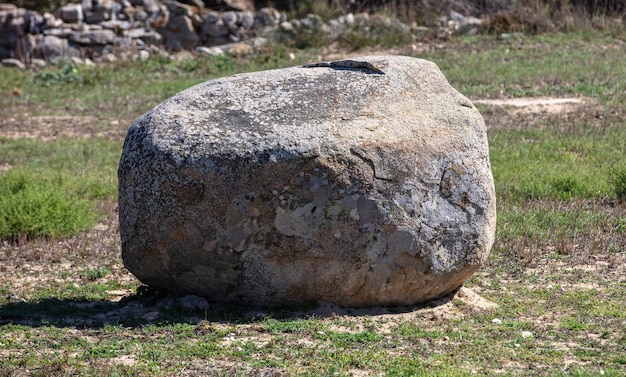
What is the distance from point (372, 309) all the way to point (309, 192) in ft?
3.30

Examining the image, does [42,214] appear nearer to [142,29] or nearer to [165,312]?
[165,312]

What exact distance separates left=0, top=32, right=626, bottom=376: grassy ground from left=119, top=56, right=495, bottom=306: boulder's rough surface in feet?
0.86

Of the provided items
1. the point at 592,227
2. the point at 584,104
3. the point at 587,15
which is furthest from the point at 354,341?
the point at 587,15

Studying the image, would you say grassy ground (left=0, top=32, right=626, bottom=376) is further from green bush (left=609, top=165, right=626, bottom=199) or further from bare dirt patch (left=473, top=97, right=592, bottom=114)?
bare dirt patch (left=473, top=97, right=592, bottom=114)

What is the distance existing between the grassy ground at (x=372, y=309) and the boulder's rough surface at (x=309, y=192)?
0.86 feet

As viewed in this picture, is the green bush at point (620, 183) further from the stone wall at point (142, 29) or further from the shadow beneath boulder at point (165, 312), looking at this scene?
the stone wall at point (142, 29)

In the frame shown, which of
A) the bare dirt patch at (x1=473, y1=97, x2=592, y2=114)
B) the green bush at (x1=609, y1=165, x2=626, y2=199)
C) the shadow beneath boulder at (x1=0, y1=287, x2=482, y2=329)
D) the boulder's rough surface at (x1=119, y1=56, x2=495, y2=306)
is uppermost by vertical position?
the boulder's rough surface at (x1=119, y1=56, x2=495, y2=306)

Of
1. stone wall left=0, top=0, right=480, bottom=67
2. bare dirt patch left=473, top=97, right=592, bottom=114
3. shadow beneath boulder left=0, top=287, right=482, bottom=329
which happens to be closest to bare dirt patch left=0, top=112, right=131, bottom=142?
stone wall left=0, top=0, right=480, bottom=67

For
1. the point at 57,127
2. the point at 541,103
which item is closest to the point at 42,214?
the point at 57,127

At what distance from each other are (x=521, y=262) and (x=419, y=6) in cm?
1357

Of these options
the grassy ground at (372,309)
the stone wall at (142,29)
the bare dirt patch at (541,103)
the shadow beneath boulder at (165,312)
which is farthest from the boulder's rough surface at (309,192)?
the stone wall at (142,29)

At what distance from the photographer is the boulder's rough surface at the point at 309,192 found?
5.72 metres

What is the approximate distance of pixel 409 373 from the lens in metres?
5.04

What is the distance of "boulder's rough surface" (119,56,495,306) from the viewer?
5.72m
